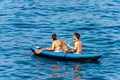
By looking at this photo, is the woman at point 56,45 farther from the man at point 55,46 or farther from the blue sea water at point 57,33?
the blue sea water at point 57,33

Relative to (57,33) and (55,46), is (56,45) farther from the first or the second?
(57,33)

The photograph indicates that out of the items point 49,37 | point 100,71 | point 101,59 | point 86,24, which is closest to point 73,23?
point 86,24

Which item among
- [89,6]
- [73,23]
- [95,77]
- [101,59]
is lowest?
[95,77]

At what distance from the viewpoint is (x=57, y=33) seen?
127 ft

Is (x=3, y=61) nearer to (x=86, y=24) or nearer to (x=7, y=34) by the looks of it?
(x=7, y=34)

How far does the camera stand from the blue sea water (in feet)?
92.0

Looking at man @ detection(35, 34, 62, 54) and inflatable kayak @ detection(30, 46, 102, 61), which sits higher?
man @ detection(35, 34, 62, 54)

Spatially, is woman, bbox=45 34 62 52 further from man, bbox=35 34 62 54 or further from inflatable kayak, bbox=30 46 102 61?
inflatable kayak, bbox=30 46 102 61

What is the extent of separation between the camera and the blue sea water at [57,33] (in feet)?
92.0

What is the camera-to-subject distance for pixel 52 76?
27250 millimetres

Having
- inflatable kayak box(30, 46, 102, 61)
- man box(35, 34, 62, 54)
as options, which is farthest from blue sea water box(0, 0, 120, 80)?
man box(35, 34, 62, 54)

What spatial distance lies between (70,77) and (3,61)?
5450 mm

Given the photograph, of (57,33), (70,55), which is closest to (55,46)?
(70,55)

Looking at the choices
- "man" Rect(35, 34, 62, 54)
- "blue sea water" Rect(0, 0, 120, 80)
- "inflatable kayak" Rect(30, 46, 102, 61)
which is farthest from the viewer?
"man" Rect(35, 34, 62, 54)
